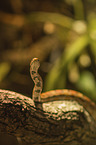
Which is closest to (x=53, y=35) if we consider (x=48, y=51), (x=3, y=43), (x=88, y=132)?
(x=48, y=51)

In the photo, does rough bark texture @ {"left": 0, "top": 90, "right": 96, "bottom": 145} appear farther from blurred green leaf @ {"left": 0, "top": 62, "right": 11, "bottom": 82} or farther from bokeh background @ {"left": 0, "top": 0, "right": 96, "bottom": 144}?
blurred green leaf @ {"left": 0, "top": 62, "right": 11, "bottom": 82}

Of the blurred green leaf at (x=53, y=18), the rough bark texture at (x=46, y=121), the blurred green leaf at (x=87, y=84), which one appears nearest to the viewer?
the rough bark texture at (x=46, y=121)

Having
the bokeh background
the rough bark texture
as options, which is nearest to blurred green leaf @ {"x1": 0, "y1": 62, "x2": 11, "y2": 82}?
the bokeh background

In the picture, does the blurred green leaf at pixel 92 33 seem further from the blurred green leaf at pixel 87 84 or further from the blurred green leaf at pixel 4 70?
the blurred green leaf at pixel 4 70

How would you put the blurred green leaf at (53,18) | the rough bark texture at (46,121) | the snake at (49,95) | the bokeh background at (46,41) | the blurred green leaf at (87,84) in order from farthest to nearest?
the blurred green leaf at (53,18) < the bokeh background at (46,41) < the blurred green leaf at (87,84) < the snake at (49,95) < the rough bark texture at (46,121)

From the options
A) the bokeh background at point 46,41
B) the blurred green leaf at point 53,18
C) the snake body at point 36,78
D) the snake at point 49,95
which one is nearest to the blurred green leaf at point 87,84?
the bokeh background at point 46,41

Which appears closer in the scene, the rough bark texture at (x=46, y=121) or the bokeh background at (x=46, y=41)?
the rough bark texture at (x=46, y=121)
